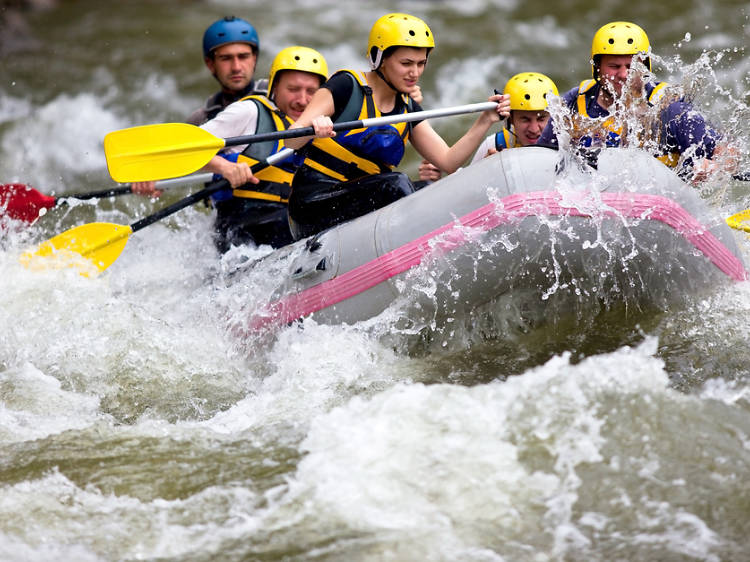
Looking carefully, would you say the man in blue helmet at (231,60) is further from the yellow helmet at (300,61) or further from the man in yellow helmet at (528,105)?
the man in yellow helmet at (528,105)

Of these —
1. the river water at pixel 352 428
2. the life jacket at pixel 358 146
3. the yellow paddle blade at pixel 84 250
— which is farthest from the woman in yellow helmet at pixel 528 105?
the yellow paddle blade at pixel 84 250

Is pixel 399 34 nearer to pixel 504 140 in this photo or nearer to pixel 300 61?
pixel 300 61

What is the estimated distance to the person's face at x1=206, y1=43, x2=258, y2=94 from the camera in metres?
5.82

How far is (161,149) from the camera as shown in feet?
15.3

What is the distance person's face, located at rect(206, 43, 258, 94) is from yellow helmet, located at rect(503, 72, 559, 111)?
5.82ft

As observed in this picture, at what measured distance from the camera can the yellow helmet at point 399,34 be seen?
4.21m

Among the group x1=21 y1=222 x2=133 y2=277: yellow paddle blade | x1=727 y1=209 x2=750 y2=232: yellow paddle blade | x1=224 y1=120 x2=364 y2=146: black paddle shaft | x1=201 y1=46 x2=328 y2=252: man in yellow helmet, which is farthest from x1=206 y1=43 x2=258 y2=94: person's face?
x1=727 y1=209 x2=750 y2=232: yellow paddle blade

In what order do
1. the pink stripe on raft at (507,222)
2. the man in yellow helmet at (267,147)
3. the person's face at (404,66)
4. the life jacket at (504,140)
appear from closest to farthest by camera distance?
1. the pink stripe on raft at (507,222)
2. the person's face at (404,66)
3. the man in yellow helmet at (267,147)
4. the life jacket at (504,140)

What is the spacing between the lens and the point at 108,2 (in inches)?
521

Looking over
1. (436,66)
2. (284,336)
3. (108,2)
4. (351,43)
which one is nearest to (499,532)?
(284,336)

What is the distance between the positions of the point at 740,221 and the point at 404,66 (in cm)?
172

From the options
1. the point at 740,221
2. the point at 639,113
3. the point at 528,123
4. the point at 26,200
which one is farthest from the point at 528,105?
the point at 26,200

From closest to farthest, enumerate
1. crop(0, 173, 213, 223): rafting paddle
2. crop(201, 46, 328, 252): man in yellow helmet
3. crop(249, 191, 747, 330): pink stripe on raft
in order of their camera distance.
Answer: crop(249, 191, 747, 330): pink stripe on raft, crop(201, 46, 328, 252): man in yellow helmet, crop(0, 173, 213, 223): rafting paddle

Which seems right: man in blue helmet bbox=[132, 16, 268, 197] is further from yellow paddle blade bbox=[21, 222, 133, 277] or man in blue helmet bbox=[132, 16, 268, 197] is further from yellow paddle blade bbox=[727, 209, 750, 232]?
yellow paddle blade bbox=[727, 209, 750, 232]
